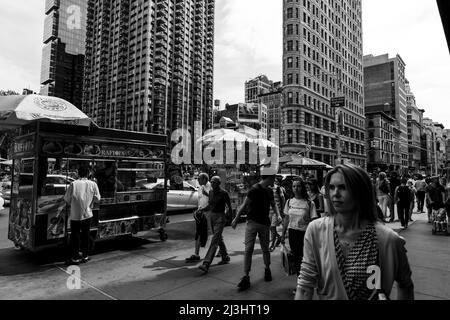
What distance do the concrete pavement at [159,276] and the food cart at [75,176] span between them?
0.63m

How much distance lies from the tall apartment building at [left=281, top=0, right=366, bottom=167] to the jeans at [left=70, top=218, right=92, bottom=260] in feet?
105

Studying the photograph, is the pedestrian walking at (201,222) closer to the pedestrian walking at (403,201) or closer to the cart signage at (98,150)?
the cart signage at (98,150)

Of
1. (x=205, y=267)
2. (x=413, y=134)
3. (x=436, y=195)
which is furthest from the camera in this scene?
(x=413, y=134)

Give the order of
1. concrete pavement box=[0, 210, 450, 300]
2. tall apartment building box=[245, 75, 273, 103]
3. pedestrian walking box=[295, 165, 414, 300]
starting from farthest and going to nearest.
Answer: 1. tall apartment building box=[245, 75, 273, 103]
2. concrete pavement box=[0, 210, 450, 300]
3. pedestrian walking box=[295, 165, 414, 300]

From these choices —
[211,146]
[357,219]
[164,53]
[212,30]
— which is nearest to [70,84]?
[164,53]

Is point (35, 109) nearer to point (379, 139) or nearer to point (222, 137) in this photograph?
point (222, 137)

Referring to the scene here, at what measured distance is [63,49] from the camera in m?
120

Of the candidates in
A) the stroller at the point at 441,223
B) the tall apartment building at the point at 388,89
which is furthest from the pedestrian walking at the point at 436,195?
the tall apartment building at the point at 388,89

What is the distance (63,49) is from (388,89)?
13331cm

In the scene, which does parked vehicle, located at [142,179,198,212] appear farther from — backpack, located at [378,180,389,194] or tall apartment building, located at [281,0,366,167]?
tall apartment building, located at [281,0,366,167]

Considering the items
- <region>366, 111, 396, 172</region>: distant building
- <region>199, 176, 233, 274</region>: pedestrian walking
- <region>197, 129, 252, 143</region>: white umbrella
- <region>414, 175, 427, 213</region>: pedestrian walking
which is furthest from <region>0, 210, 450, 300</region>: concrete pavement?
<region>366, 111, 396, 172</region>: distant building

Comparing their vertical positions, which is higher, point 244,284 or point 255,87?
point 255,87

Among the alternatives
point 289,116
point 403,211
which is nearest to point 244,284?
point 403,211

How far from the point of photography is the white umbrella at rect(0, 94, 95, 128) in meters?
5.69
